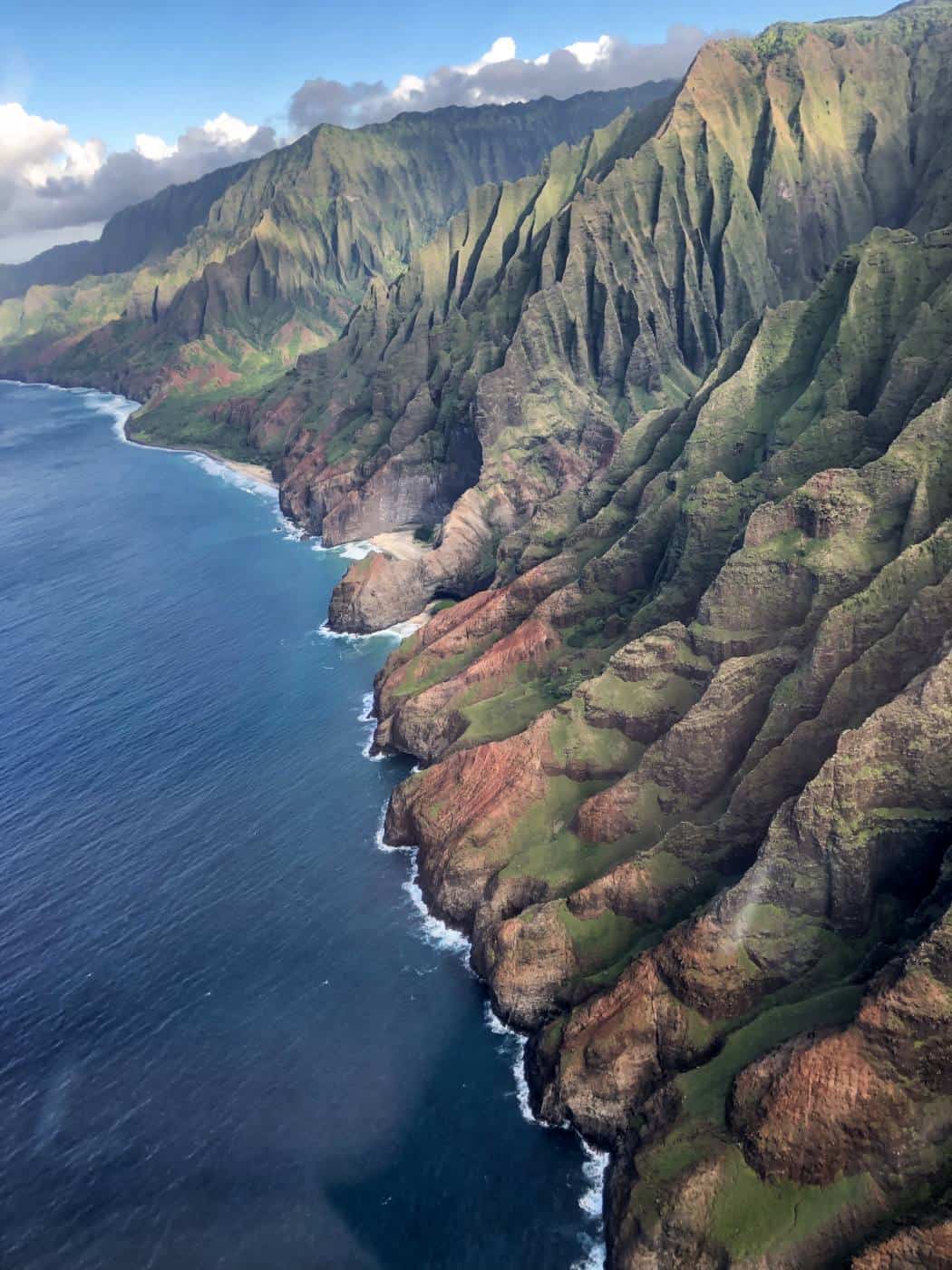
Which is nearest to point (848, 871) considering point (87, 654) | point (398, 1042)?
point (398, 1042)

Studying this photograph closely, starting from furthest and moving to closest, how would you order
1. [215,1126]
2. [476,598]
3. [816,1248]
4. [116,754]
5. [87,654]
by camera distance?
[87,654] → [476,598] → [116,754] → [215,1126] → [816,1248]

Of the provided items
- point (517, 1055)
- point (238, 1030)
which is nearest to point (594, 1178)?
point (517, 1055)

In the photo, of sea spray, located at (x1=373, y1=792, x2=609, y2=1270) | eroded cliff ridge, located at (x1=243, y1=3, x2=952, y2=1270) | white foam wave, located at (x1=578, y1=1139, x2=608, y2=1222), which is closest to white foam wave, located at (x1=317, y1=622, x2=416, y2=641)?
eroded cliff ridge, located at (x1=243, y1=3, x2=952, y2=1270)

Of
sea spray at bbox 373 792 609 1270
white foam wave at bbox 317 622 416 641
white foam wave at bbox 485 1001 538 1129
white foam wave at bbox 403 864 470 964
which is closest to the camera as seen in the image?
sea spray at bbox 373 792 609 1270

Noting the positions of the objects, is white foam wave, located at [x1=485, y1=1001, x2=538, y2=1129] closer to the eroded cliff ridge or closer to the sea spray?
the sea spray

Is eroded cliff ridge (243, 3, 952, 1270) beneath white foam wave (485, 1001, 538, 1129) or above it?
above

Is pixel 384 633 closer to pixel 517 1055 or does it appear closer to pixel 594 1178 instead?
pixel 517 1055

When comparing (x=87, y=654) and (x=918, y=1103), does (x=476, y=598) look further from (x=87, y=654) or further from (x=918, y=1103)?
(x=918, y=1103)

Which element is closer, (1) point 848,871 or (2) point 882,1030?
(2) point 882,1030
